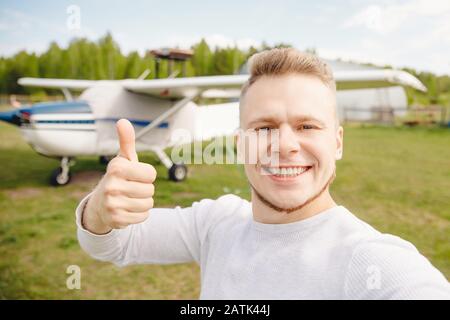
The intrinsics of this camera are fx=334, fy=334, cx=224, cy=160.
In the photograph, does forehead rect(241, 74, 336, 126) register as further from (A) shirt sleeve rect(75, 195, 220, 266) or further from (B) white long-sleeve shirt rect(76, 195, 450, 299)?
(A) shirt sleeve rect(75, 195, 220, 266)

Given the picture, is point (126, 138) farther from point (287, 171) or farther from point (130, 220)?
point (287, 171)

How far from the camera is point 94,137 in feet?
20.7

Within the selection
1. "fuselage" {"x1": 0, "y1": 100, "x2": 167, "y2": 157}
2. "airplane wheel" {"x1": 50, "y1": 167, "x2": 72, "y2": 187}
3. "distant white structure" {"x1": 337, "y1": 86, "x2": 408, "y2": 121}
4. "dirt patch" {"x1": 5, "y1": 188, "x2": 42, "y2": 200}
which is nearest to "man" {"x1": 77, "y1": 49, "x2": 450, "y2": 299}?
"dirt patch" {"x1": 5, "y1": 188, "x2": 42, "y2": 200}

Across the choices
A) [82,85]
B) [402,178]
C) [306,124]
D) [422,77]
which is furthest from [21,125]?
[422,77]

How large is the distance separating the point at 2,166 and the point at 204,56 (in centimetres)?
3486

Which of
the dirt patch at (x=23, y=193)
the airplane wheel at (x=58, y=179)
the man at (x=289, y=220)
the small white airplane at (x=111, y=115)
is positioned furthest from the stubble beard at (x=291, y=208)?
the airplane wheel at (x=58, y=179)

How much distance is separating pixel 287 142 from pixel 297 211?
20 centimetres

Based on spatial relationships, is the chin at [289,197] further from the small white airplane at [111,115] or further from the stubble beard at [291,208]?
the small white airplane at [111,115]

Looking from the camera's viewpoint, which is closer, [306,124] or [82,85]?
[306,124]

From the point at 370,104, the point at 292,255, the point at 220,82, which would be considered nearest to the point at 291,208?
the point at 292,255

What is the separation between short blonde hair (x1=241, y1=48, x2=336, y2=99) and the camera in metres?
0.95

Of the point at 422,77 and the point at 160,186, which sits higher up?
the point at 422,77

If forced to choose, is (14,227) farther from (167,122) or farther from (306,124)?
(306,124)

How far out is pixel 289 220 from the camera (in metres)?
0.96
